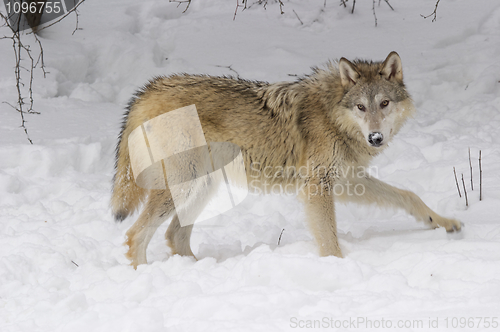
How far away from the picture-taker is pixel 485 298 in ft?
7.85

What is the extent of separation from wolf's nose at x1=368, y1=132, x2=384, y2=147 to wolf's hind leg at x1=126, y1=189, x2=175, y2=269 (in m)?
1.70

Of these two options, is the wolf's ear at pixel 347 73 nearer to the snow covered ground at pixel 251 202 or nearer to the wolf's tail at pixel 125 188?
the snow covered ground at pixel 251 202

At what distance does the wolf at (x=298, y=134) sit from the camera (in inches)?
147

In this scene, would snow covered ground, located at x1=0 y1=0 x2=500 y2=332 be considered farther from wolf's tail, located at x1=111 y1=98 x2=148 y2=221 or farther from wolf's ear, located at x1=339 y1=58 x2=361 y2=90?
wolf's ear, located at x1=339 y1=58 x2=361 y2=90

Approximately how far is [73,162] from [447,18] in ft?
25.4

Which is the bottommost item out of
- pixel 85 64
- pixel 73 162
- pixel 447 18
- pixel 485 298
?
pixel 73 162

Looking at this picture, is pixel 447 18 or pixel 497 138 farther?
pixel 447 18

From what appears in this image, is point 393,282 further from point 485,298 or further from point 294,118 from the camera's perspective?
point 294,118

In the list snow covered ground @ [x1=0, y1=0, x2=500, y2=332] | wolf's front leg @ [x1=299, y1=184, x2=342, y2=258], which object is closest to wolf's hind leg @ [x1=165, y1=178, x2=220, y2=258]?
snow covered ground @ [x1=0, y1=0, x2=500, y2=332]

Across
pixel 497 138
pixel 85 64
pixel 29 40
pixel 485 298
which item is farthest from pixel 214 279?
pixel 29 40

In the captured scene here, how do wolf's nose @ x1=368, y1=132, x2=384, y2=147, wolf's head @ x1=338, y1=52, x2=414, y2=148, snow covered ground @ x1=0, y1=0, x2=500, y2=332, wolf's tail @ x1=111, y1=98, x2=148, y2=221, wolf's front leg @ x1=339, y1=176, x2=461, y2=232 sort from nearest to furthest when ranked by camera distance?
snow covered ground @ x1=0, y1=0, x2=500, y2=332
wolf's nose @ x1=368, y1=132, x2=384, y2=147
wolf's head @ x1=338, y1=52, x2=414, y2=148
wolf's tail @ x1=111, y1=98, x2=148, y2=221
wolf's front leg @ x1=339, y1=176, x2=461, y2=232

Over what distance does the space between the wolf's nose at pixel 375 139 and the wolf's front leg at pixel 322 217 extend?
0.58 metres

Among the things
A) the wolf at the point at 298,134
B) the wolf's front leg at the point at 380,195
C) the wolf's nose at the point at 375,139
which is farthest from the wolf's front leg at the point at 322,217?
the wolf's nose at the point at 375,139

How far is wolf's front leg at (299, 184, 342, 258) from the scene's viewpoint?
3.63m
